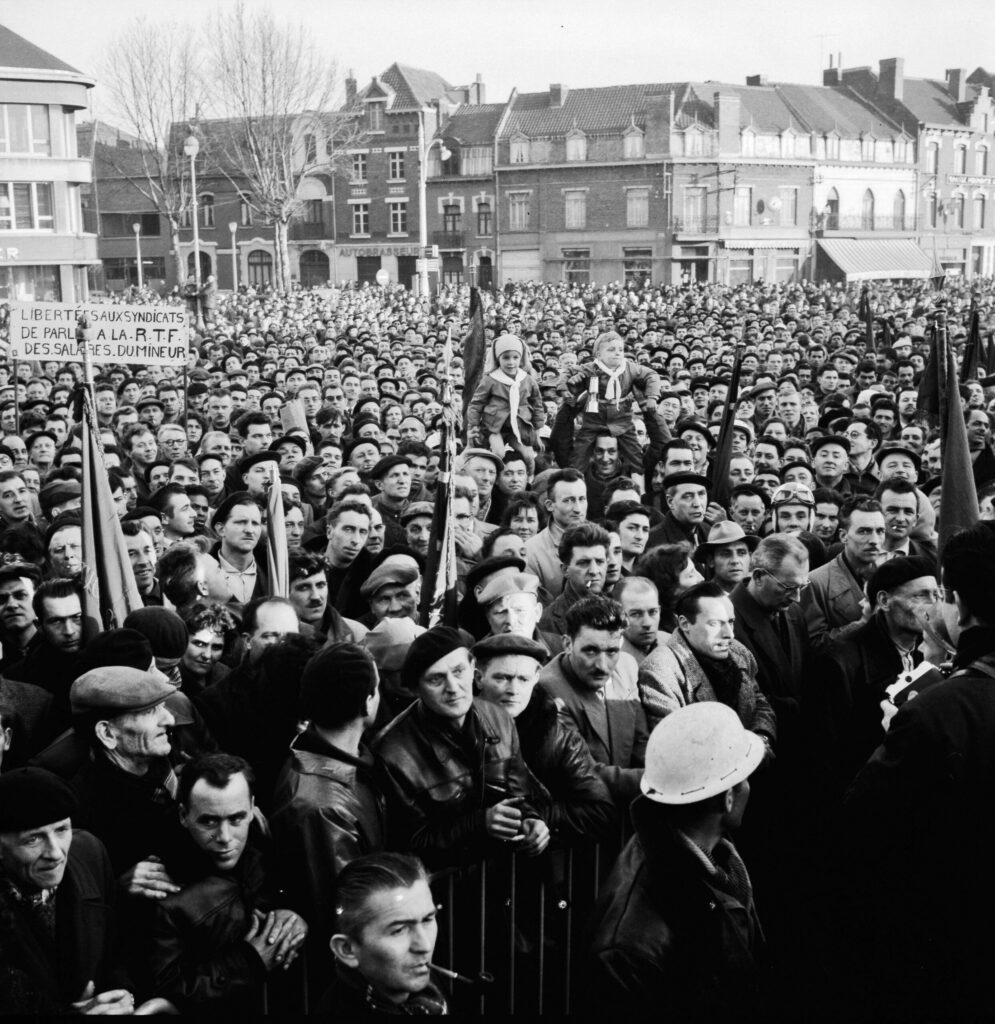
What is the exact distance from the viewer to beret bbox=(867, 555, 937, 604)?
478cm

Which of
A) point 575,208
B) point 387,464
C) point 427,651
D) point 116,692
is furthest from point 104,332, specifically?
point 575,208

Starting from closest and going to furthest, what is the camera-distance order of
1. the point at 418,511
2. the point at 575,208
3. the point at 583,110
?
the point at 418,511 < the point at 575,208 < the point at 583,110

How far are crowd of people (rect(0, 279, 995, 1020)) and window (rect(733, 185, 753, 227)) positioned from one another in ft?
163

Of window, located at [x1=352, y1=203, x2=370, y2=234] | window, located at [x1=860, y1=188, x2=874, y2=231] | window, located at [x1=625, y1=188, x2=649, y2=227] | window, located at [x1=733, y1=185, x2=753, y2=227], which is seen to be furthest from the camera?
window, located at [x1=860, y1=188, x2=874, y2=231]

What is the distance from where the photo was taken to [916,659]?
484 centimetres

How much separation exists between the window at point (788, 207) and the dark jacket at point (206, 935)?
58.8m

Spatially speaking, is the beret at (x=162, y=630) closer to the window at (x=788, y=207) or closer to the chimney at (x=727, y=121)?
the chimney at (x=727, y=121)

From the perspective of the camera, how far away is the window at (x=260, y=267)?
64.9m

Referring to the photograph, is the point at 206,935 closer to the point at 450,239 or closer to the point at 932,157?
the point at 450,239

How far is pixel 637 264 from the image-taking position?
56.5m

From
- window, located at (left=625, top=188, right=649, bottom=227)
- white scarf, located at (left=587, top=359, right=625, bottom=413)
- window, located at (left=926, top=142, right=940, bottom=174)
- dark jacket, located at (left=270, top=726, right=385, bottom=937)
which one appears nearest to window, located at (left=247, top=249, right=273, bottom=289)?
window, located at (left=625, top=188, right=649, bottom=227)

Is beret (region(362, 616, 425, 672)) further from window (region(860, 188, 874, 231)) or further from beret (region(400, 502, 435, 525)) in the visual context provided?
window (region(860, 188, 874, 231))

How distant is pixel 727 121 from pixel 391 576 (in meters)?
54.6

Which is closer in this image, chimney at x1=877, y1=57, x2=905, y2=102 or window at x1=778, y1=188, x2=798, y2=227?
window at x1=778, y1=188, x2=798, y2=227
